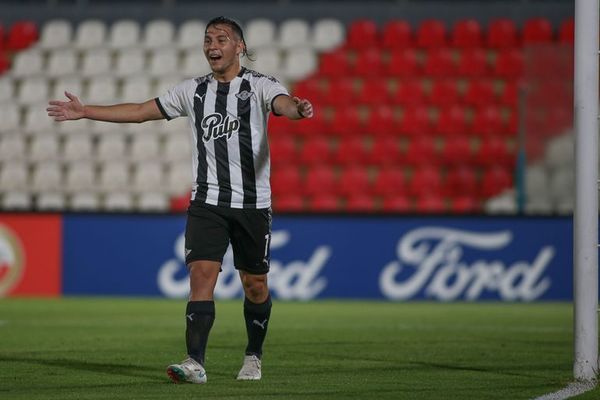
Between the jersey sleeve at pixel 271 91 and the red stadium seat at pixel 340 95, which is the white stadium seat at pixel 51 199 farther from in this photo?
the jersey sleeve at pixel 271 91

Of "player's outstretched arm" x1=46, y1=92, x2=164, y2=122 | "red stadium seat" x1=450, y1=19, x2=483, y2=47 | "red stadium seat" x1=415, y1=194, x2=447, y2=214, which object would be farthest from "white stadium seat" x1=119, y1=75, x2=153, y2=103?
"player's outstretched arm" x1=46, y1=92, x2=164, y2=122

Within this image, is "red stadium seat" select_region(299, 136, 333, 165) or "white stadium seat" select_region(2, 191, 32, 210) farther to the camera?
"red stadium seat" select_region(299, 136, 333, 165)

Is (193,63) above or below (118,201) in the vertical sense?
above

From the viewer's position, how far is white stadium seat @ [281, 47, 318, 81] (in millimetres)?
19828

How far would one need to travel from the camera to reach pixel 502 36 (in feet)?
63.8

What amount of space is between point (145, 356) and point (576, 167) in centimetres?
325

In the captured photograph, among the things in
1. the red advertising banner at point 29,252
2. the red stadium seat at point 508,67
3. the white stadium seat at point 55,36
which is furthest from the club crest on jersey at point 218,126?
the white stadium seat at point 55,36

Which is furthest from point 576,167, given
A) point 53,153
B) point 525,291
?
point 53,153

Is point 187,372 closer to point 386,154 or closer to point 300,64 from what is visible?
point 386,154

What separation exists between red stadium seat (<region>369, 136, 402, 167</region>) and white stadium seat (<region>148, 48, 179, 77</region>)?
3.69m

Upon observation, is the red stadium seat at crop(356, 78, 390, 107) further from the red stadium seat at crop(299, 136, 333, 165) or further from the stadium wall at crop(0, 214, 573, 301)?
the stadium wall at crop(0, 214, 573, 301)

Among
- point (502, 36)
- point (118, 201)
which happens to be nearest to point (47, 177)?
point (118, 201)

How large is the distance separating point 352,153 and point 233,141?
11584mm

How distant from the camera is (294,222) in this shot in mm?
15516
